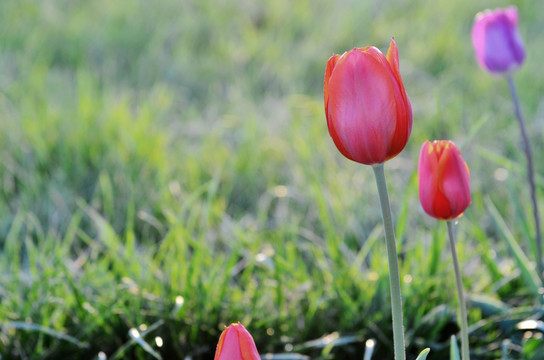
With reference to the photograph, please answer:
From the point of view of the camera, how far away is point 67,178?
1849mm

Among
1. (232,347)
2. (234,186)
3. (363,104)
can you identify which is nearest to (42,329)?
(232,347)

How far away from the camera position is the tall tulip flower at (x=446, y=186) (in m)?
0.77

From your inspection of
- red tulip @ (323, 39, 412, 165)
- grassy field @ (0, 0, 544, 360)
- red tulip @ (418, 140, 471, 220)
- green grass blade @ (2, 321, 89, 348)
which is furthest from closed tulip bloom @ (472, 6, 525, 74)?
green grass blade @ (2, 321, 89, 348)

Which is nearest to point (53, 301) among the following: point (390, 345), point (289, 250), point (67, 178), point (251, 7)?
point (289, 250)

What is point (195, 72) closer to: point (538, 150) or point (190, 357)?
point (538, 150)

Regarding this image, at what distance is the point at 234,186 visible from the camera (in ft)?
6.24

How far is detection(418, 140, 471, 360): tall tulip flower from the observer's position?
0.77m

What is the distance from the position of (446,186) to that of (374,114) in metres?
0.17

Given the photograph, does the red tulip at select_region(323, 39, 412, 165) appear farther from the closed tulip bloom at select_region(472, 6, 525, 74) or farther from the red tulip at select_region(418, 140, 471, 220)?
the closed tulip bloom at select_region(472, 6, 525, 74)

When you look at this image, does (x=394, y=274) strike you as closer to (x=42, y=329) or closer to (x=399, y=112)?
(x=399, y=112)

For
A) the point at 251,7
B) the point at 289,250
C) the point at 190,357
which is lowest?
the point at 190,357

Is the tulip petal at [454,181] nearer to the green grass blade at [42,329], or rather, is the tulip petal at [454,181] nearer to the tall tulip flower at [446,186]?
the tall tulip flower at [446,186]

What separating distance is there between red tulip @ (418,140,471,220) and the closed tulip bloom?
1.92 feet

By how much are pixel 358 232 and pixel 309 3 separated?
1.94m
